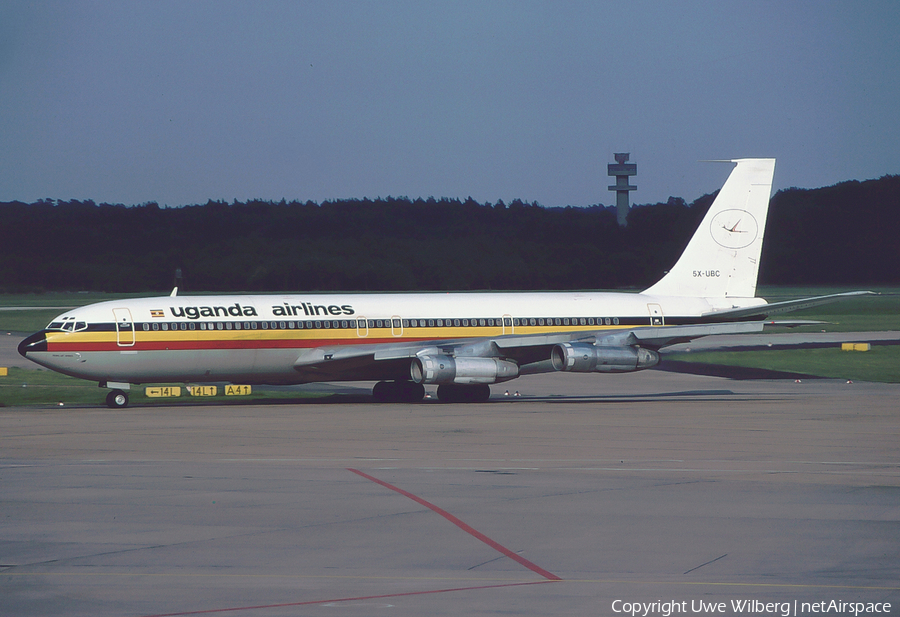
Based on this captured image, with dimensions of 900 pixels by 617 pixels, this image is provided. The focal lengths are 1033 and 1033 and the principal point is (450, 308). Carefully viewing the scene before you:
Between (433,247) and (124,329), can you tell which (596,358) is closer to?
(124,329)

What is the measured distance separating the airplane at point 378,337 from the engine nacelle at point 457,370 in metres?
0.03

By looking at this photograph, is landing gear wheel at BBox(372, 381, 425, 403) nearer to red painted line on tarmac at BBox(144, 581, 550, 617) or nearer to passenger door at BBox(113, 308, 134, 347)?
passenger door at BBox(113, 308, 134, 347)

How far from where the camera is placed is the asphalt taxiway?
1126 cm

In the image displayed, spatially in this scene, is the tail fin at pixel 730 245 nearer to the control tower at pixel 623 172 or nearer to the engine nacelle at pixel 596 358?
the engine nacelle at pixel 596 358

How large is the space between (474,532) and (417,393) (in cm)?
2306

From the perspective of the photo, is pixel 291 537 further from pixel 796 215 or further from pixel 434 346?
pixel 796 215

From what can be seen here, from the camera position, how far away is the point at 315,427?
90.3ft

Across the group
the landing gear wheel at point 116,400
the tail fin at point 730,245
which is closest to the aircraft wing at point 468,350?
the tail fin at point 730,245

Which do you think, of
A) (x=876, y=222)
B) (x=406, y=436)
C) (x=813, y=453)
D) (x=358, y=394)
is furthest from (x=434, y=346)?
(x=876, y=222)

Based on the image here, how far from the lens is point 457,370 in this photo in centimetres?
3381

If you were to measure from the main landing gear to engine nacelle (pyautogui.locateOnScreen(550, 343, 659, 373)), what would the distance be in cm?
290

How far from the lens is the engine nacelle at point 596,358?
34625mm

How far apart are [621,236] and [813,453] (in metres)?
59.4

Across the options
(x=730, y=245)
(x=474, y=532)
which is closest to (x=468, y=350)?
(x=730, y=245)
